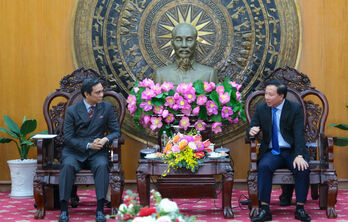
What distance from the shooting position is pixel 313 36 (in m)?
5.56

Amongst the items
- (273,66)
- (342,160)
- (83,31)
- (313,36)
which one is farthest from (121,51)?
(342,160)

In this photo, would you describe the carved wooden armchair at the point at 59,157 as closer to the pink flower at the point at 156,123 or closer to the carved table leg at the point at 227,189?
the pink flower at the point at 156,123

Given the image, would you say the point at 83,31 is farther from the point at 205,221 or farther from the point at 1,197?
the point at 205,221

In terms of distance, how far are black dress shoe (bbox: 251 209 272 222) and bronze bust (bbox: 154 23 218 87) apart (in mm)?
1583

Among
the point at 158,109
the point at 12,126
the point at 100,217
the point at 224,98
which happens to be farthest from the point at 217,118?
the point at 12,126

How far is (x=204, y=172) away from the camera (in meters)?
4.34

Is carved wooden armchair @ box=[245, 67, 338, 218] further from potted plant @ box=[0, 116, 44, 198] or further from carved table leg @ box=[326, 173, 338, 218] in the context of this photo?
potted plant @ box=[0, 116, 44, 198]

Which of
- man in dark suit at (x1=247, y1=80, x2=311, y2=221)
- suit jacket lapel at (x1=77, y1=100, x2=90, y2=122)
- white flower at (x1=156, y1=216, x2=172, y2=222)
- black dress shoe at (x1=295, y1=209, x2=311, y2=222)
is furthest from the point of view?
suit jacket lapel at (x1=77, y1=100, x2=90, y2=122)

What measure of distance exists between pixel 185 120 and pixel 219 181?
3.64 ft

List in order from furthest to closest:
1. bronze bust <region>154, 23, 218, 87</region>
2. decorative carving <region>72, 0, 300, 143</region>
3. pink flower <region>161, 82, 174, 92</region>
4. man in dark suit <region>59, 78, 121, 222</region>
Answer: decorative carving <region>72, 0, 300, 143</region>
bronze bust <region>154, 23, 218, 87</region>
pink flower <region>161, 82, 174, 92</region>
man in dark suit <region>59, 78, 121, 222</region>

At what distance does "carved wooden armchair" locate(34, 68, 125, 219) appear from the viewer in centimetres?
438

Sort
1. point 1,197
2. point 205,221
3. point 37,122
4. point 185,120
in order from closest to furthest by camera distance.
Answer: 1. point 205,221
2. point 185,120
3. point 1,197
4. point 37,122

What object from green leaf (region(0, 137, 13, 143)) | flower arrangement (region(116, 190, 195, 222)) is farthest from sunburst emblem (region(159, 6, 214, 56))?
flower arrangement (region(116, 190, 195, 222))

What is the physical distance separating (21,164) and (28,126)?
37cm
